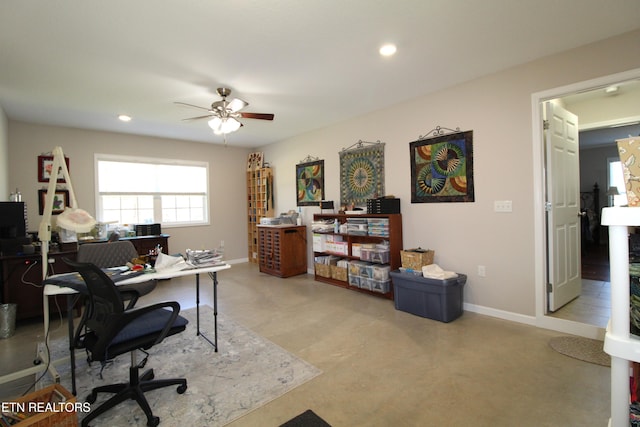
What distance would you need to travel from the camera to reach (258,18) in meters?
2.15

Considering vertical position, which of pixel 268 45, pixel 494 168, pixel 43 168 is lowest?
pixel 494 168

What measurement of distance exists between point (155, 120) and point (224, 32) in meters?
2.83

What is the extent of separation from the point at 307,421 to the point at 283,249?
353 centimetres

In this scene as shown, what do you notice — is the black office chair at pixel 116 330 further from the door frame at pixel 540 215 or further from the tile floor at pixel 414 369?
the door frame at pixel 540 215

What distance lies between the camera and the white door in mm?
3035

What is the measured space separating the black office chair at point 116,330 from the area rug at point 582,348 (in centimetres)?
294

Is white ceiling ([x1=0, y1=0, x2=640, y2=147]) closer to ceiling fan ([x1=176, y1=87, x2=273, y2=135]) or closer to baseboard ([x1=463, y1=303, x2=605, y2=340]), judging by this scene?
ceiling fan ([x1=176, y1=87, x2=273, y2=135])

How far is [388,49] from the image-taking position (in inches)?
103

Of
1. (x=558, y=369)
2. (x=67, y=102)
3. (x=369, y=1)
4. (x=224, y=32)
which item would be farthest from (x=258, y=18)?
(x=558, y=369)

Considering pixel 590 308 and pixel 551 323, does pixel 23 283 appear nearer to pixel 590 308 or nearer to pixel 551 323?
pixel 551 323

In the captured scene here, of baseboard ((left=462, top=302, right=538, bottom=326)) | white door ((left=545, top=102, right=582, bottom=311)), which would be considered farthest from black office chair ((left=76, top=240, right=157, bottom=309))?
white door ((left=545, top=102, right=582, bottom=311))

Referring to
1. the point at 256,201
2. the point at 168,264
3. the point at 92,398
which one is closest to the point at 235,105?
the point at 168,264

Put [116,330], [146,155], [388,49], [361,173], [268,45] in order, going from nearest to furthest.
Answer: [116,330], [268,45], [388,49], [361,173], [146,155]

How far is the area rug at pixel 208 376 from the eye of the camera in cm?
186
